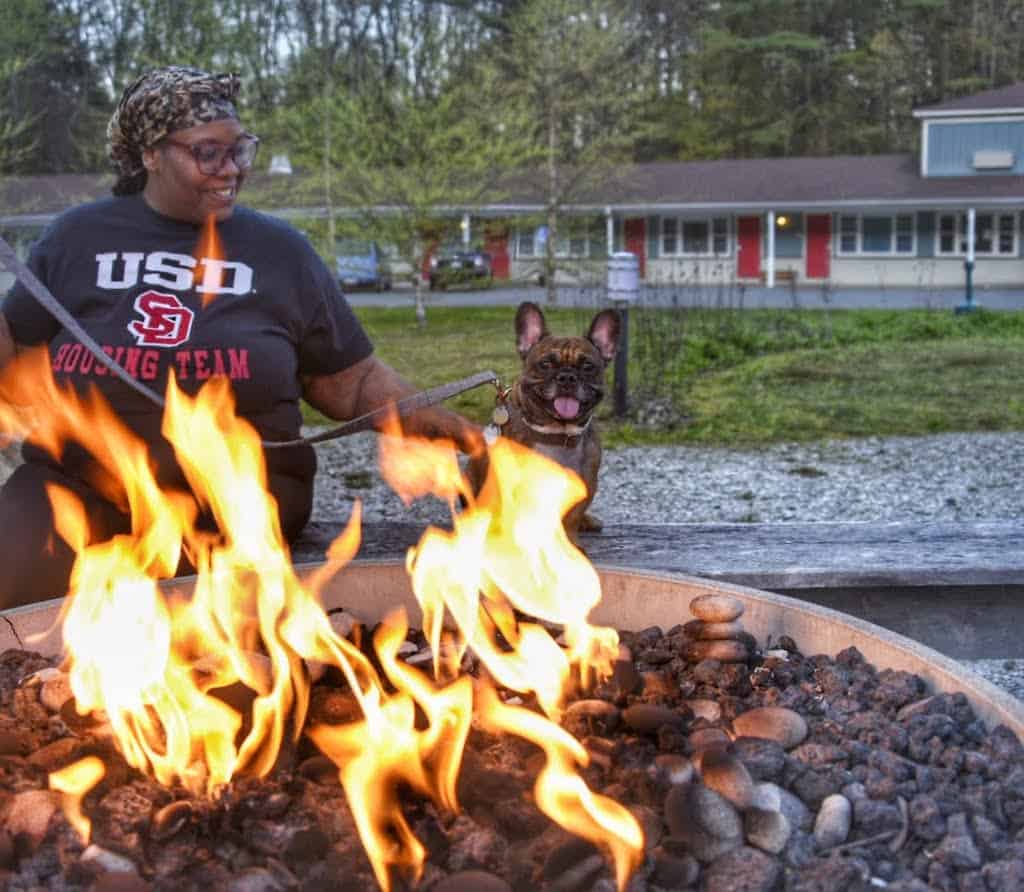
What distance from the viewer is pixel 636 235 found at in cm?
3250

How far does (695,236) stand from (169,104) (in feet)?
98.0

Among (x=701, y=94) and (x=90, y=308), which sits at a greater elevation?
(x=701, y=94)

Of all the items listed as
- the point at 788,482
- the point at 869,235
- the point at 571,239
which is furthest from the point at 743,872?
the point at 869,235

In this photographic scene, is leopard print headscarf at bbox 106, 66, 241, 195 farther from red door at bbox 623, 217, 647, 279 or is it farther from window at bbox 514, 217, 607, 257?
red door at bbox 623, 217, 647, 279

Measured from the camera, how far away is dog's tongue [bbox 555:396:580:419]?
3043 mm

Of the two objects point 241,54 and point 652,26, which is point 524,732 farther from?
point 652,26

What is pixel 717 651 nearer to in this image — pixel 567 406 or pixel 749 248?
pixel 567 406

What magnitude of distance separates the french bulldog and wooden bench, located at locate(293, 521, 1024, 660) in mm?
211

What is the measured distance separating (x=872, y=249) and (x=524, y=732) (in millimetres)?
30361

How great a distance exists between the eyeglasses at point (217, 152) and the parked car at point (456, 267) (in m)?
20.7

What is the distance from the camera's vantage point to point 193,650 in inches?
89.5

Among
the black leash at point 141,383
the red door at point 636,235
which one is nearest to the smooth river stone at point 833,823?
the black leash at point 141,383

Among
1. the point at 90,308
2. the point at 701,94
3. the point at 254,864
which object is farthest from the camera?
the point at 701,94

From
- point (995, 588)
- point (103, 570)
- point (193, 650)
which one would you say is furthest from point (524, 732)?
point (995, 588)
